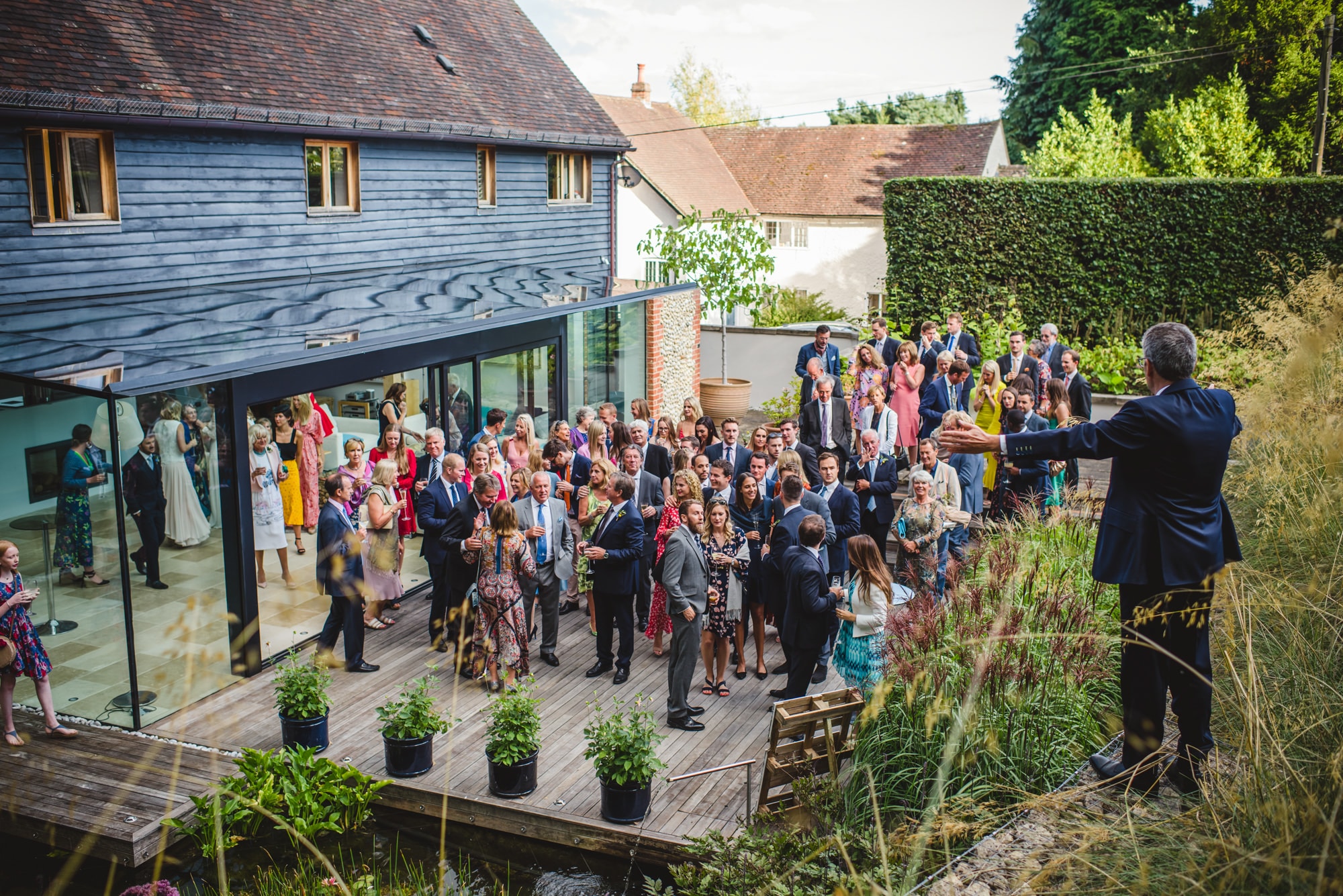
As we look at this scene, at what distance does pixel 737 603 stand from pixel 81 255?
297 inches

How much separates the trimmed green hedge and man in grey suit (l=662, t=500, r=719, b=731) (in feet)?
45.2

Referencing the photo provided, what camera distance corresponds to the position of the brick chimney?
38562mm

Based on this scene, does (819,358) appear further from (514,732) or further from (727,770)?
(514,732)

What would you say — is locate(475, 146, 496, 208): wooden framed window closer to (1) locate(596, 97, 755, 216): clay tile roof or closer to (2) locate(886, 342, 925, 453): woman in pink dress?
(2) locate(886, 342, 925, 453): woman in pink dress

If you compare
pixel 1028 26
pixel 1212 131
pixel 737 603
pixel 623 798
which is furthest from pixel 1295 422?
pixel 1028 26

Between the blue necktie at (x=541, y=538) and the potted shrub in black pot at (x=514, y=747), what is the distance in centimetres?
199

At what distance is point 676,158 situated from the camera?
118ft

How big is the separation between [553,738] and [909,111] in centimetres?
5707

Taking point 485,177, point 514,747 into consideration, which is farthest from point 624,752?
point 485,177

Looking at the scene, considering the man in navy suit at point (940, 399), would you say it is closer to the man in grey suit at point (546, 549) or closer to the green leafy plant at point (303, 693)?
the man in grey suit at point (546, 549)

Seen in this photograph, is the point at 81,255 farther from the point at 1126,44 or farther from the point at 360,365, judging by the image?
the point at 1126,44

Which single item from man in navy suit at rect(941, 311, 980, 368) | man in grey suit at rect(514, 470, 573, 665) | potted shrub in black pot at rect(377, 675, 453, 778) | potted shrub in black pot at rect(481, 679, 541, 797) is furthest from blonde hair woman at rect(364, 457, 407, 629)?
man in navy suit at rect(941, 311, 980, 368)

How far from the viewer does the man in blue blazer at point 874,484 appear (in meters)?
9.39

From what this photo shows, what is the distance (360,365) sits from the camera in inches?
401
